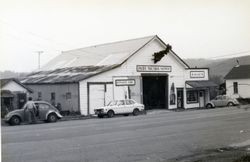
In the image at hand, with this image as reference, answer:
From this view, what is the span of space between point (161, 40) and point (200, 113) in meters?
3.42

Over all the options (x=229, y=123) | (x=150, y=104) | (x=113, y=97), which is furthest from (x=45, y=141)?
(x=229, y=123)

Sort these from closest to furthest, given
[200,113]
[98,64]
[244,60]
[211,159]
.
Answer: [211,159], [98,64], [244,60], [200,113]

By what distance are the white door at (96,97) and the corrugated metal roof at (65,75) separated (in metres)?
0.60

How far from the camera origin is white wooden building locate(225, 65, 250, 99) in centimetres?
1214

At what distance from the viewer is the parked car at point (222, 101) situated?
1264 cm

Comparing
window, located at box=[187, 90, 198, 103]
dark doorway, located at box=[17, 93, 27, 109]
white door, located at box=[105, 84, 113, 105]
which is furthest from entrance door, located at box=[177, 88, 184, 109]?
dark doorway, located at box=[17, 93, 27, 109]

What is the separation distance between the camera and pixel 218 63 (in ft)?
37.6

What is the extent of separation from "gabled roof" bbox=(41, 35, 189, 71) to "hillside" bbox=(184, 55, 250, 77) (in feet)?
0.80

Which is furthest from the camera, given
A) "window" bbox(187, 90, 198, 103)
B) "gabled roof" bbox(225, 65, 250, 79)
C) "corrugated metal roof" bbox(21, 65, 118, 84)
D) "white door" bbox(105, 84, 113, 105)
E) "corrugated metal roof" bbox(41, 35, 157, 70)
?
"window" bbox(187, 90, 198, 103)

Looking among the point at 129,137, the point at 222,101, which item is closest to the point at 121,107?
the point at 129,137

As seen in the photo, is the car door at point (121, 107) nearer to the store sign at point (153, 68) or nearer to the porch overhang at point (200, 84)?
the store sign at point (153, 68)

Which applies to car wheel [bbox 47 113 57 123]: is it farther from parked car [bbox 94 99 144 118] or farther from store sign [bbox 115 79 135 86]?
store sign [bbox 115 79 135 86]

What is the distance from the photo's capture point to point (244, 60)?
11547mm

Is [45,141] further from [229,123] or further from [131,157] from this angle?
[229,123]
